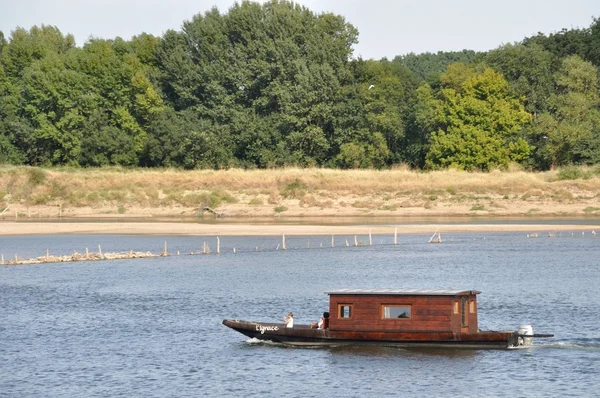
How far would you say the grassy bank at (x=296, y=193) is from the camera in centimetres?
10994

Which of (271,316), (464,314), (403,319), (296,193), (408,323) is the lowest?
(271,316)

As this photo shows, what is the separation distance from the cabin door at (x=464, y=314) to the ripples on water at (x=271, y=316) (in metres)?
1.07

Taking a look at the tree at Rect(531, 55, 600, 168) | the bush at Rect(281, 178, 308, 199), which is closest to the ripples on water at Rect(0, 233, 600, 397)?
the bush at Rect(281, 178, 308, 199)

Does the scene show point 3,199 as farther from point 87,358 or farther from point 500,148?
point 87,358

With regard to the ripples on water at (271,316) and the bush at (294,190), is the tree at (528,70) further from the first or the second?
the ripples on water at (271,316)

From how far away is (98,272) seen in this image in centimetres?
7431

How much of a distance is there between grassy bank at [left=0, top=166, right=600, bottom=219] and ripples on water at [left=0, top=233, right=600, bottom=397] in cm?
2110

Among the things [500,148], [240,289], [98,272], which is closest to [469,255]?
[240,289]

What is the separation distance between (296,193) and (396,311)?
73724mm

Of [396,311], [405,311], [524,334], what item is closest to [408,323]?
[405,311]

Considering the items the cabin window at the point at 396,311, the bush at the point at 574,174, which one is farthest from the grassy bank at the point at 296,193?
the cabin window at the point at 396,311

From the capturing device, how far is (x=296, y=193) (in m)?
118

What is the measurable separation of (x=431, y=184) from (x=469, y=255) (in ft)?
124

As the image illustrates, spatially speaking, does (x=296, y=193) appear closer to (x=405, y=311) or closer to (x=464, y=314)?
(x=405, y=311)
